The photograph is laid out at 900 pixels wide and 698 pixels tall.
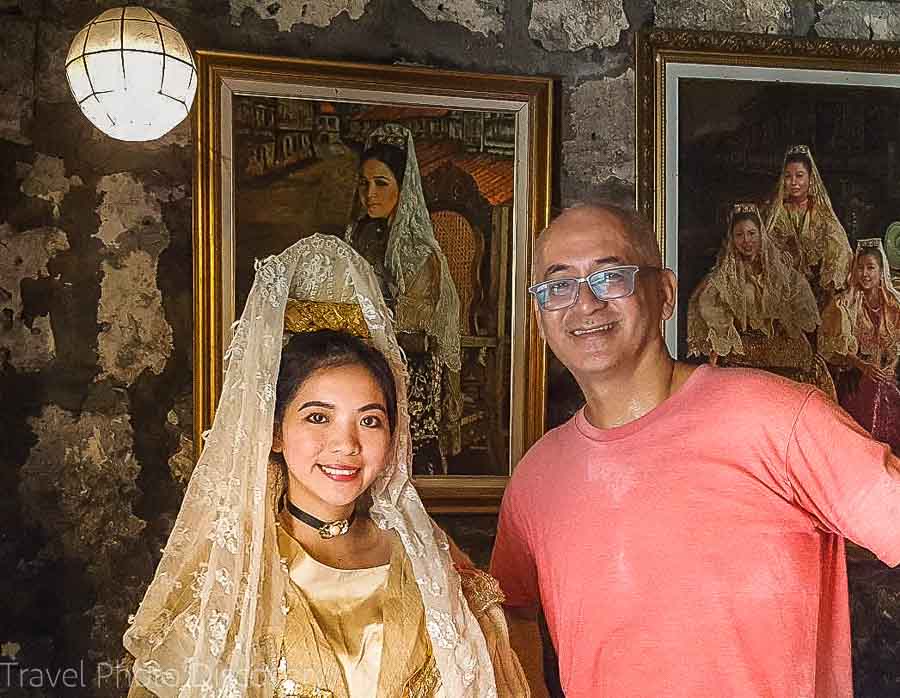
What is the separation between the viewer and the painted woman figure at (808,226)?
10.6ft

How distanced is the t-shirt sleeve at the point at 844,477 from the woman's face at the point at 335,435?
0.86 meters

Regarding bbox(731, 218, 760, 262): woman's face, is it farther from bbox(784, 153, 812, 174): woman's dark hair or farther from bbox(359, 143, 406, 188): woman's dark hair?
bbox(359, 143, 406, 188): woman's dark hair

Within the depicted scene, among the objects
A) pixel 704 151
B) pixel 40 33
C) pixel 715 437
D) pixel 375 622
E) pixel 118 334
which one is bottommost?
pixel 375 622

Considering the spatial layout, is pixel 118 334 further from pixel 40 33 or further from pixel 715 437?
pixel 715 437

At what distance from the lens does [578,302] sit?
232cm

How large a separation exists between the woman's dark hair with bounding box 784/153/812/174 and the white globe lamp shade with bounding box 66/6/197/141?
1.79 meters

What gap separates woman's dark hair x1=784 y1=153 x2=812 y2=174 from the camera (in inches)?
128

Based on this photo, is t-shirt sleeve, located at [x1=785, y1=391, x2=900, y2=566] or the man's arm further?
the man's arm

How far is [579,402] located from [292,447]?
1358 mm

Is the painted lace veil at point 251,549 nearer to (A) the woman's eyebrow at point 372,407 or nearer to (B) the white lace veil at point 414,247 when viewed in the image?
(A) the woman's eyebrow at point 372,407

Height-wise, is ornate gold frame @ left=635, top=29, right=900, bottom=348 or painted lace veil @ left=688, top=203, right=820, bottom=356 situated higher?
ornate gold frame @ left=635, top=29, right=900, bottom=348

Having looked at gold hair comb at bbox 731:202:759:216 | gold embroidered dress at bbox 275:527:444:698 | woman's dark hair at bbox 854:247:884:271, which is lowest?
gold embroidered dress at bbox 275:527:444:698

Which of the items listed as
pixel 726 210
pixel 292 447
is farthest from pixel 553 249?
pixel 726 210

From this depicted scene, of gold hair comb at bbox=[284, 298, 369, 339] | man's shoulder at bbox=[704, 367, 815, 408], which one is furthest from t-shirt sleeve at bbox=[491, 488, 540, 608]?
gold hair comb at bbox=[284, 298, 369, 339]
